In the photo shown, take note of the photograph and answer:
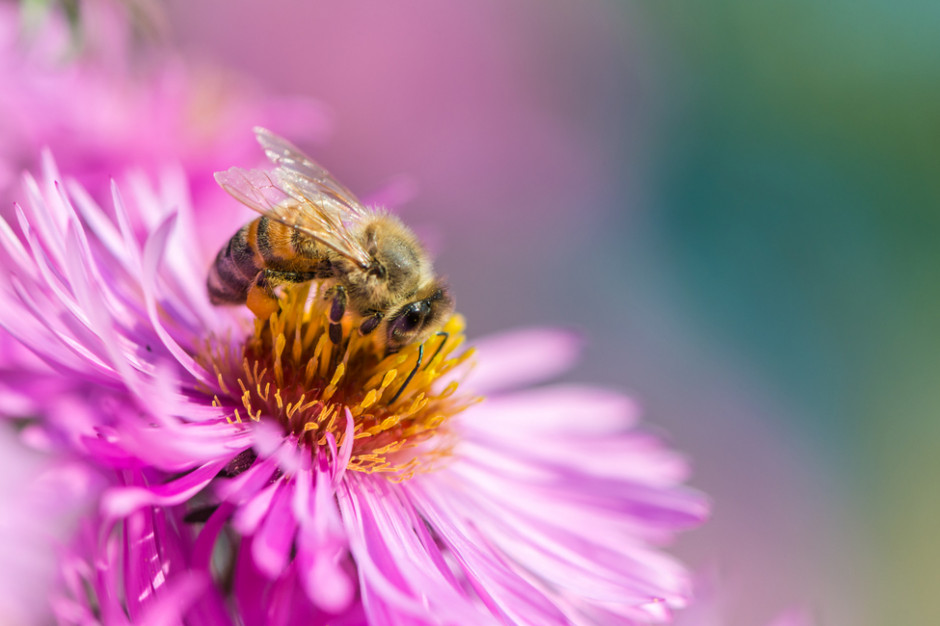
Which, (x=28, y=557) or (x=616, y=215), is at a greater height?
(x=616, y=215)

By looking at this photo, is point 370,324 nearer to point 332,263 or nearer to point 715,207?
point 332,263

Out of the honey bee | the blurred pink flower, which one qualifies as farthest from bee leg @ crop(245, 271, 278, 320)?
the blurred pink flower

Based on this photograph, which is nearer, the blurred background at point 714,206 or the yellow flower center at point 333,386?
the yellow flower center at point 333,386

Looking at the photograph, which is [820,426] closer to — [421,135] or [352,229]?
[421,135]

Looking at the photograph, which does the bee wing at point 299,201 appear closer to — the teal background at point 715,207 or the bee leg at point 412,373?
the bee leg at point 412,373

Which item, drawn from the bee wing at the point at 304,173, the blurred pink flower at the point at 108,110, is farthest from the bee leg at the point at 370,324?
the blurred pink flower at the point at 108,110

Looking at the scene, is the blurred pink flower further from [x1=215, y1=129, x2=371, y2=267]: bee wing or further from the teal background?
the teal background

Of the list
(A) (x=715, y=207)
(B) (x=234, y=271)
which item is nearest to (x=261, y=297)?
(B) (x=234, y=271)

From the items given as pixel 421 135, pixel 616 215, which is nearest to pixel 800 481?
pixel 616 215
